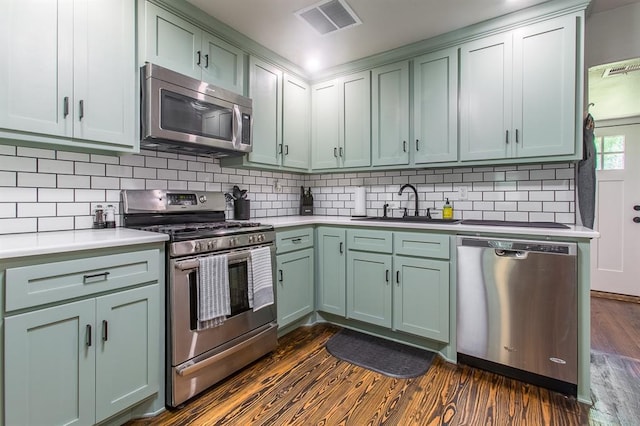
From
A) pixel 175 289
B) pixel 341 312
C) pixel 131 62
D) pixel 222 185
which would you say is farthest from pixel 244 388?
pixel 131 62

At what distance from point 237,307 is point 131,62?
162 centimetres

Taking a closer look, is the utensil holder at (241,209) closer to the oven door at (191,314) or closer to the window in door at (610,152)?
the oven door at (191,314)

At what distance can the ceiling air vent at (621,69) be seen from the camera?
99.0 inches

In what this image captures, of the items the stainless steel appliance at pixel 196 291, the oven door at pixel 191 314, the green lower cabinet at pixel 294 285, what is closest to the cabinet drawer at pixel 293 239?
the green lower cabinet at pixel 294 285

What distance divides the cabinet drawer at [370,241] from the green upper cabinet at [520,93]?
88 cm

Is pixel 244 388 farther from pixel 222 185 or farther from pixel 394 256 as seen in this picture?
pixel 222 185

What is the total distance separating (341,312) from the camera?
2.73 meters

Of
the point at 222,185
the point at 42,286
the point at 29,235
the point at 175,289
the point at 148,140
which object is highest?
the point at 148,140

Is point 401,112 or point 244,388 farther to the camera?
point 401,112

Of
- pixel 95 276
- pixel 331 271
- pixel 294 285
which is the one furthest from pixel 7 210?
pixel 331 271

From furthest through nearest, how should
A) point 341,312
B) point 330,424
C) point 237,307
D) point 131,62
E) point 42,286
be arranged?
point 341,312
point 237,307
point 131,62
point 330,424
point 42,286

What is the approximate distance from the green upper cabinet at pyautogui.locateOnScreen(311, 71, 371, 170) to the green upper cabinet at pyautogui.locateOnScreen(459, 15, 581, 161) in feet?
2.80

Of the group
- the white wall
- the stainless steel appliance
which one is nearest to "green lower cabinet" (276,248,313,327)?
the stainless steel appliance

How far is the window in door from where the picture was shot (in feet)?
12.3
